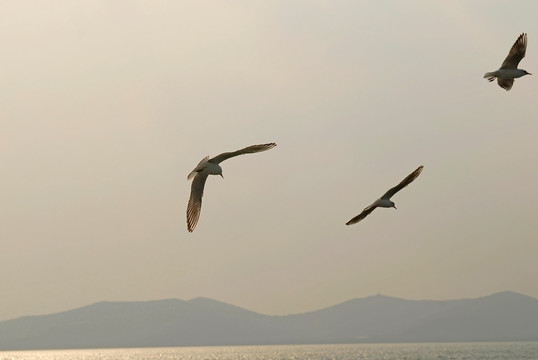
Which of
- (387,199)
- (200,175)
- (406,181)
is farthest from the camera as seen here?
(387,199)

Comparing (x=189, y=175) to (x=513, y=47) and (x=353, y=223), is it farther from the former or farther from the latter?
(x=513, y=47)

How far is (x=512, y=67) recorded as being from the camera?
44.8 metres

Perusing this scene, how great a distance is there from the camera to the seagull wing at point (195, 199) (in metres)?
32.2

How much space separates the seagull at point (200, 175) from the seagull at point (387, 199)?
29.9 feet

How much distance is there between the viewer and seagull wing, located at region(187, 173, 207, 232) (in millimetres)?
32156

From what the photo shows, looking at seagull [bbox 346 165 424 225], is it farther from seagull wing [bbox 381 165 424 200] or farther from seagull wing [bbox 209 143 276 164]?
seagull wing [bbox 209 143 276 164]

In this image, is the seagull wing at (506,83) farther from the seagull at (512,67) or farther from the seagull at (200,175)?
the seagull at (200,175)

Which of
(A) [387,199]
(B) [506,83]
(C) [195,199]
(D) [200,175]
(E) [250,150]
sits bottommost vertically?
(C) [195,199]

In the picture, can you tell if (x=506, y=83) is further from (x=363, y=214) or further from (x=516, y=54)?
(x=363, y=214)

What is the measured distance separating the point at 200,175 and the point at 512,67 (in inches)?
787

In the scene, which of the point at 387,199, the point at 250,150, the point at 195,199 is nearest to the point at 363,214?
the point at 387,199

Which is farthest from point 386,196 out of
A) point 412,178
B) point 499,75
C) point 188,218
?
point 188,218

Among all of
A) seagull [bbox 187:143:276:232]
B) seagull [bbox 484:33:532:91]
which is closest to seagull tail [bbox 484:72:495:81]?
seagull [bbox 484:33:532:91]

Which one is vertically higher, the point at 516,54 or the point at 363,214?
the point at 516,54
